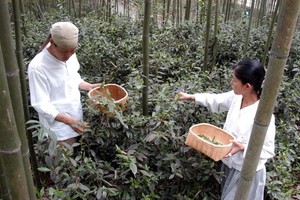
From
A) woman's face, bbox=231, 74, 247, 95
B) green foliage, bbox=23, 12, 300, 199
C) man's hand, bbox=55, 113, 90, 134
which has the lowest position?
green foliage, bbox=23, 12, 300, 199

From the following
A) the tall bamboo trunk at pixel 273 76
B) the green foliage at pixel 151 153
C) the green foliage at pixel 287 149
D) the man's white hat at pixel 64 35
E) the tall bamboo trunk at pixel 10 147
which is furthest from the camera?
the green foliage at pixel 287 149

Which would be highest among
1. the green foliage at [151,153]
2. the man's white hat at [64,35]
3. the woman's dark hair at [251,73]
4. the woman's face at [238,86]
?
the man's white hat at [64,35]

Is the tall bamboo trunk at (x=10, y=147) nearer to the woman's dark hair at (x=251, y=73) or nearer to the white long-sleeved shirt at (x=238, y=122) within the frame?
the white long-sleeved shirt at (x=238, y=122)

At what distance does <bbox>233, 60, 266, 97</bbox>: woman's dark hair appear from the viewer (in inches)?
69.7

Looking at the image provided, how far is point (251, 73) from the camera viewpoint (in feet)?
5.80

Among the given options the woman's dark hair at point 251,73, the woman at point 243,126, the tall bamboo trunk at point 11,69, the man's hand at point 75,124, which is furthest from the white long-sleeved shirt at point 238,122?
the tall bamboo trunk at point 11,69

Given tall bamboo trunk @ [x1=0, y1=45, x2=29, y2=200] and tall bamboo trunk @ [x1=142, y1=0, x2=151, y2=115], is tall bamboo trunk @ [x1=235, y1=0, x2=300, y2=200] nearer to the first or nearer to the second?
tall bamboo trunk @ [x1=0, y1=45, x2=29, y2=200]

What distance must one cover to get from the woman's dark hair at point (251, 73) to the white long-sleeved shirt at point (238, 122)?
126mm

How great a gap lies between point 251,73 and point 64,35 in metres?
1.06

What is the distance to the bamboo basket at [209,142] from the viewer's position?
64.9 inches

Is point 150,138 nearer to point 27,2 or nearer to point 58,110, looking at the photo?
point 58,110

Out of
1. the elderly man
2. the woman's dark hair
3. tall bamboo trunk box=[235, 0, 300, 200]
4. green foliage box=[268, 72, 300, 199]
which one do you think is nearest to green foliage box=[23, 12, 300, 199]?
green foliage box=[268, 72, 300, 199]

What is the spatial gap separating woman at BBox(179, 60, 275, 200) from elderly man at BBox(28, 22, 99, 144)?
2.89 feet

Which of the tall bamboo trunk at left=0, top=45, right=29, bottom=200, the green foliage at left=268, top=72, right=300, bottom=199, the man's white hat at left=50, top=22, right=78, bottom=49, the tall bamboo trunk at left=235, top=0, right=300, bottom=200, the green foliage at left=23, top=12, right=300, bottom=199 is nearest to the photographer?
the tall bamboo trunk at left=0, top=45, right=29, bottom=200
